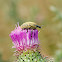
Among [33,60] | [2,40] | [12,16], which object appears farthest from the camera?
[2,40]

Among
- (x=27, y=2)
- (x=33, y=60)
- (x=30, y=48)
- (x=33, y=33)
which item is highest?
(x=27, y=2)

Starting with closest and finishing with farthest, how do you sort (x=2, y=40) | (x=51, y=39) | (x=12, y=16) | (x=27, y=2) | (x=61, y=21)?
(x=61, y=21) → (x=12, y=16) → (x=51, y=39) → (x=2, y=40) → (x=27, y=2)

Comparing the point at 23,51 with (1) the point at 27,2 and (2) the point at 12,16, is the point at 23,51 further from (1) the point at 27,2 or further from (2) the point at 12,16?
(1) the point at 27,2

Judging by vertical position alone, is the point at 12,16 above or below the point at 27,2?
below

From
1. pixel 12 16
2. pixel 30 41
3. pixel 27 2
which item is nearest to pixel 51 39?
pixel 12 16
